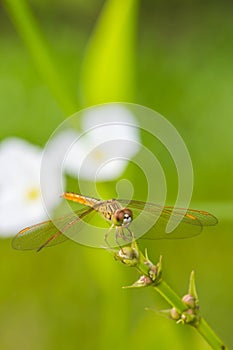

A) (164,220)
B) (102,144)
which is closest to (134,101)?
(102,144)

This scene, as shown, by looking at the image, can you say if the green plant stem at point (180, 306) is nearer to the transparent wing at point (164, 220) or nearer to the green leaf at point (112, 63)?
the transparent wing at point (164, 220)

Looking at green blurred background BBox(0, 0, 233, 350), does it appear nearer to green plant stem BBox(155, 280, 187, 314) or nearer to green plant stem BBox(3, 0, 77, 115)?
green plant stem BBox(3, 0, 77, 115)

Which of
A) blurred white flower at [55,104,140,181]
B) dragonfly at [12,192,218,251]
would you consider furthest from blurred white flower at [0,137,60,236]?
dragonfly at [12,192,218,251]

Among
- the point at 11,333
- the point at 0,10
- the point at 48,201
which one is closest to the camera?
the point at 48,201

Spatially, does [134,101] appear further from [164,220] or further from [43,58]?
[164,220]

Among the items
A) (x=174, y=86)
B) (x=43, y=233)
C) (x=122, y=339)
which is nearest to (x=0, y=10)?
(x=174, y=86)

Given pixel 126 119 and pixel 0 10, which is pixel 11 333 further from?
pixel 0 10
